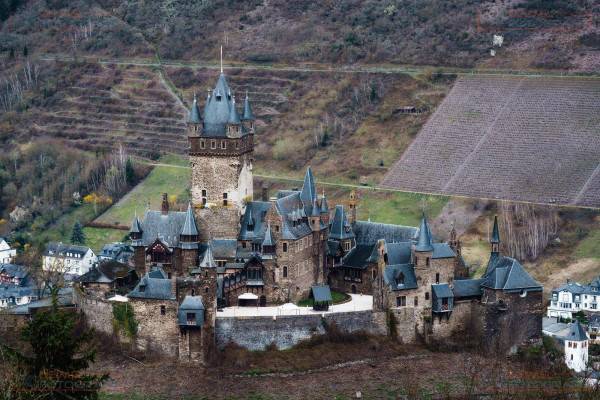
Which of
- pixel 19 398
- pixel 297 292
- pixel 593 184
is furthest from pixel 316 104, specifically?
pixel 19 398

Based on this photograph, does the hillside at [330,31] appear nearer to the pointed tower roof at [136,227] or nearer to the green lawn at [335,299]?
the green lawn at [335,299]

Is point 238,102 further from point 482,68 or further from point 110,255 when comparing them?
point 110,255

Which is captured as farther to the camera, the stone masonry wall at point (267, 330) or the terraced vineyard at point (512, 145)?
the terraced vineyard at point (512, 145)

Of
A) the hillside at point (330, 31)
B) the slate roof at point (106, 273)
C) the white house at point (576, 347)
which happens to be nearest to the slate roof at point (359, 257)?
the white house at point (576, 347)

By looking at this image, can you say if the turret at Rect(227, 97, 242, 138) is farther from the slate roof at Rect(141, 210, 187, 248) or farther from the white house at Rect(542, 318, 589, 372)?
the white house at Rect(542, 318, 589, 372)

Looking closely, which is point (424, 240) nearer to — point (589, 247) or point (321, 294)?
point (321, 294)

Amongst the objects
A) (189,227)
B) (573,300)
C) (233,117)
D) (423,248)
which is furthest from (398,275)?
(573,300)

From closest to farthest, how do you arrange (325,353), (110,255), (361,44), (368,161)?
(325,353)
(110,255)
(368,161)
(361,44)
